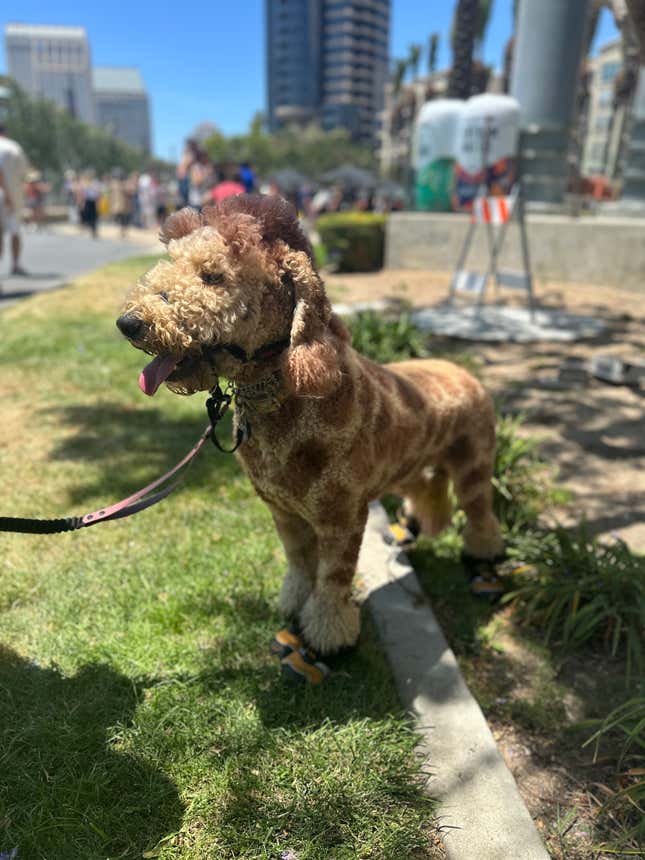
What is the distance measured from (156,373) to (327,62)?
165 metres

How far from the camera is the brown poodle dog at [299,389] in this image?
184 cm

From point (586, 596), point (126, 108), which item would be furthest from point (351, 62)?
point (586, 596)

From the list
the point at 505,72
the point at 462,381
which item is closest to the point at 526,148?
the point at 462,381

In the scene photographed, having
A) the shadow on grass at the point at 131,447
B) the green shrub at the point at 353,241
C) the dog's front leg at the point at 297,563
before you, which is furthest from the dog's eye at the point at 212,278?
the green shrub at the point at 353,241

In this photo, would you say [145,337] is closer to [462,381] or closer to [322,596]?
[322,596]

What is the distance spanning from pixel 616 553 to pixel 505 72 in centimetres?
4253

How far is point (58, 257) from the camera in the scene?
14828 mm

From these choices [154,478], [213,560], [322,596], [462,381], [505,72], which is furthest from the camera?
[505,72]

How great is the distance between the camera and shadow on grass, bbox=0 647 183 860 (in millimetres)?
1870

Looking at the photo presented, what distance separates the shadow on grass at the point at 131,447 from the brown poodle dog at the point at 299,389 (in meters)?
1.69

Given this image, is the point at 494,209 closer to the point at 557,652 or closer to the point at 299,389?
the point at 557,652

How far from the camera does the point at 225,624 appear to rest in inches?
112

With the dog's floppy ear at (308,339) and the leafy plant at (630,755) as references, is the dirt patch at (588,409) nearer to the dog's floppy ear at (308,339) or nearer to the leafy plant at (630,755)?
the leafy plant at (630,755)

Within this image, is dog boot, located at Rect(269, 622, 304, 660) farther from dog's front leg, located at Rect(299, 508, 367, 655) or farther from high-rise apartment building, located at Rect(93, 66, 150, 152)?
high-rise apartment building, located at Rect(93, 66, 150, 152)
